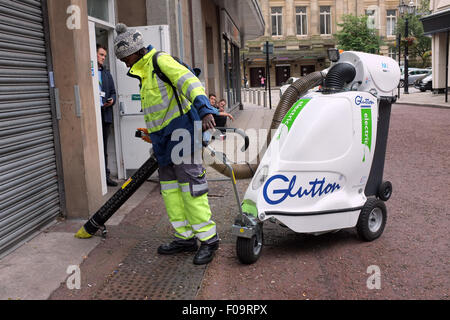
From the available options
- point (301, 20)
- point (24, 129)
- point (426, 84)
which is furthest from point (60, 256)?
point (301, 20)

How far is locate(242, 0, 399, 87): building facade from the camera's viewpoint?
2192 inches

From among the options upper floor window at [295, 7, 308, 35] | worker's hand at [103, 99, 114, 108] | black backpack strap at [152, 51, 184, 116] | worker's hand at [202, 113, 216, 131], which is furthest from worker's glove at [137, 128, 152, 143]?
upper floor window at [295, 7, 308, 35]

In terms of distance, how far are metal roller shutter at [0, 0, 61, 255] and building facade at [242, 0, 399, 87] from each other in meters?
51.4

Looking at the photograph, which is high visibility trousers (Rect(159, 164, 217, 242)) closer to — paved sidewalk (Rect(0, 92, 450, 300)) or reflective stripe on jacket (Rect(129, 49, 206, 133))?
reflective stripe on jacket (Rect(129, 49, 206, 133))

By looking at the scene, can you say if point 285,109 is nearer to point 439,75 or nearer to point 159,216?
point 159,216

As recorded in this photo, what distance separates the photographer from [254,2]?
1608 cm

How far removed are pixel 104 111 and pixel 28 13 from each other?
2206mm

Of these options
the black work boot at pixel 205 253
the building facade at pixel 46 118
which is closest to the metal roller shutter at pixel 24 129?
the building facade at pixel 46 118

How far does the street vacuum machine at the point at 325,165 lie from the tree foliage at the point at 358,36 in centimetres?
4432

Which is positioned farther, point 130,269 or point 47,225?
point 47,225

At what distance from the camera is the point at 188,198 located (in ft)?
13.0

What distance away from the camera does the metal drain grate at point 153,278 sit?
3.43m

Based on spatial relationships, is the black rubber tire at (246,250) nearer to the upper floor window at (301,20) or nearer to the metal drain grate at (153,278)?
the metal drain grate at (153,278)
